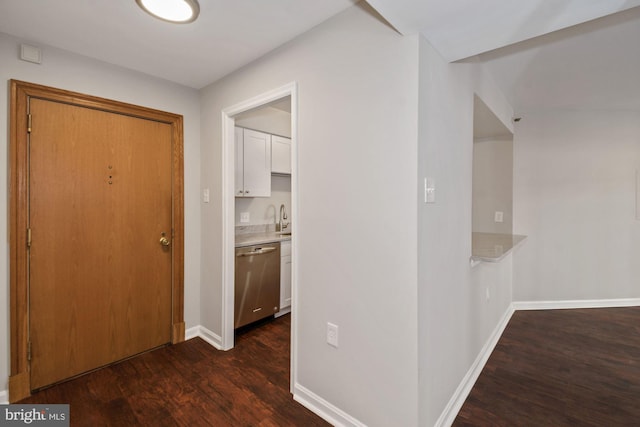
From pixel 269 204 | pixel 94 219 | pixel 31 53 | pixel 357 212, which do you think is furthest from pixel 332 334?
pixel 31 53

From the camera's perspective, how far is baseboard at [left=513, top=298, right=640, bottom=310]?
3.79 m

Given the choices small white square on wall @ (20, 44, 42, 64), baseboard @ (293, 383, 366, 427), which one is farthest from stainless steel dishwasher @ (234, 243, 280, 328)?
small white square on wall @ (20, 44, 42, 64)

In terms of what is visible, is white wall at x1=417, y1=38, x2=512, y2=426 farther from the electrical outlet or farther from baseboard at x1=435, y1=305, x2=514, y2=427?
the electrical outlet

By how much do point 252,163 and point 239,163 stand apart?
0.58ft

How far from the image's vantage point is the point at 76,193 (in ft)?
7.27

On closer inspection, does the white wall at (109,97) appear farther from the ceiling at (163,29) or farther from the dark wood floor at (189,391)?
the dark wood floor at (189,391)

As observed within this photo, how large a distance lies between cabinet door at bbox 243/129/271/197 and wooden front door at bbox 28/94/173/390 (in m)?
0.77

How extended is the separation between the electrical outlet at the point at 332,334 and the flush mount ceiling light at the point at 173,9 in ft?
6.50

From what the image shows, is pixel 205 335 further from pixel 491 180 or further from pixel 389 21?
pixel 491 180

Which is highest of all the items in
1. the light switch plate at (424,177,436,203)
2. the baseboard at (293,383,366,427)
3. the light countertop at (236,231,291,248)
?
the light switch plate at (424,177,436,203)

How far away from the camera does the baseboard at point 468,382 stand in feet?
5.78

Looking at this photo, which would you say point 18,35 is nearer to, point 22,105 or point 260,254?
point 22,105

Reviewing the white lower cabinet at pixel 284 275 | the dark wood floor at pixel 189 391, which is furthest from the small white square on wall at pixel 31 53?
the white lower cabinet at pixel 284 275

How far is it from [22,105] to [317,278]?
7.49 feet
